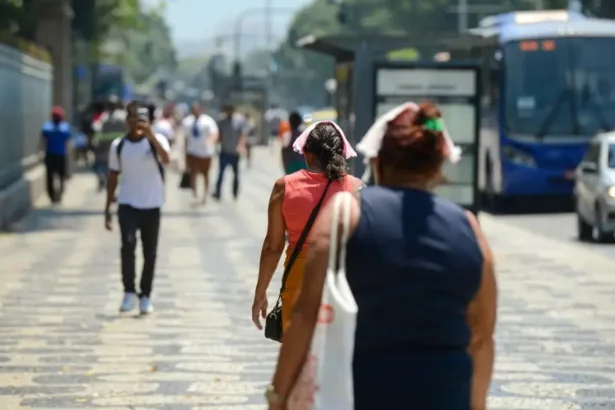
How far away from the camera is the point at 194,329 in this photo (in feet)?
45.3

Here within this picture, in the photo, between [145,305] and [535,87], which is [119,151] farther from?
[535,87]

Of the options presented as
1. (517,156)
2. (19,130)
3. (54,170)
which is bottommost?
(54,170)

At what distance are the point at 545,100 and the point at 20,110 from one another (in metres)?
8.89

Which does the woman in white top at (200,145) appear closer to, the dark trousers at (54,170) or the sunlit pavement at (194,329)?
the dark trousers at (54,170)

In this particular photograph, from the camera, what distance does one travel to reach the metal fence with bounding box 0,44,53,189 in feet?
89.6

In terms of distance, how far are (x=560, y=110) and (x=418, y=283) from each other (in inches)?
1075

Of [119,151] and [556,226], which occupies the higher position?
[119,151]

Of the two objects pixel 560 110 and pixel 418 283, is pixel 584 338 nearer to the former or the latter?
pixel 418 283

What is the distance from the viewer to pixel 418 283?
507 cm

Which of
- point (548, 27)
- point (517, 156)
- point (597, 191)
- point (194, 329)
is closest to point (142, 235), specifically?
point (194, 329)

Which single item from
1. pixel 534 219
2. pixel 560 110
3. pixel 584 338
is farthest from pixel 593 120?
pixel 584 338

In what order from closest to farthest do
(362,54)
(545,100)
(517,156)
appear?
1. (362,54)
2. (517,156)
3. (545,100)

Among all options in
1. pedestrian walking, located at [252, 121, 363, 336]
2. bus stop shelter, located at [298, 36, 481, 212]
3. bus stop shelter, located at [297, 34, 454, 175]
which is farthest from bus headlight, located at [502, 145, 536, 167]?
pedestrian walking, located at [252, 121, 363, 336]

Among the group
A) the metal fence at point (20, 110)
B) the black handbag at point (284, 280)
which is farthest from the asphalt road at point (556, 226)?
the black handbag at point (284, 280)
